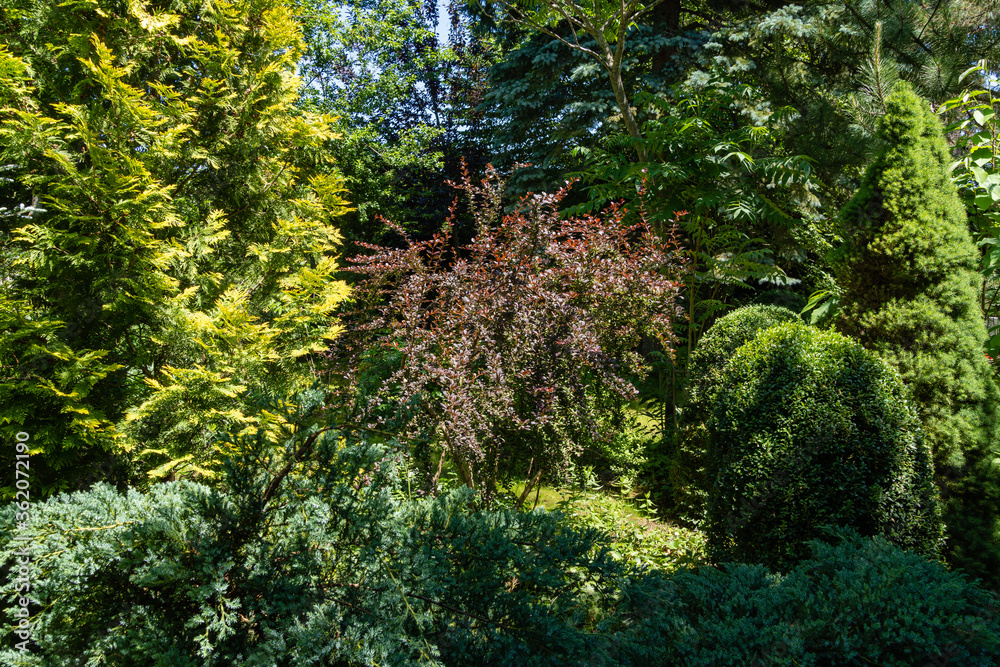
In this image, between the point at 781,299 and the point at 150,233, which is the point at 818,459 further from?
the point at 781,299

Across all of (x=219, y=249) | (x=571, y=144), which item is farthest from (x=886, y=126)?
(x=571, y=144)

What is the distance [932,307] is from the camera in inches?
135

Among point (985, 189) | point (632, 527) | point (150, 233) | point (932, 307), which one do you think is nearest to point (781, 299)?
point (985, 189)

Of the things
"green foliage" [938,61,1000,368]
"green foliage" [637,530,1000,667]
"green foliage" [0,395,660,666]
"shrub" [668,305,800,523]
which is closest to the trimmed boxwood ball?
"green foliage" [637,530,1000,667]

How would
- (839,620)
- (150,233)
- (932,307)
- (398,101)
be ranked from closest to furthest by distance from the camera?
(839,620)
(932,307)
(150,233)
(398,101)

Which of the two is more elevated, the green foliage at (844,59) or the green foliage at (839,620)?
the green foliage at (844,59)

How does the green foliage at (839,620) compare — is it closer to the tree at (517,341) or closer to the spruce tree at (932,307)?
the spruce tree at (932,307)

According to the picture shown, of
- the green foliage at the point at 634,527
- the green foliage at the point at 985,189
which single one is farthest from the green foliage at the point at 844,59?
the green foliage at the point at 634,527

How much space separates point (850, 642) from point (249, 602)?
235 centimetres

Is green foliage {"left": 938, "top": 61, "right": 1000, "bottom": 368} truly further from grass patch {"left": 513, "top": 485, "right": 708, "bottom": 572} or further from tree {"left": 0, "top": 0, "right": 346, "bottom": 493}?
tree {"left": 0, "top": 0, "right": 346, "bottom": 493}

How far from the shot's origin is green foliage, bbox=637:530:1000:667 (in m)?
1.98

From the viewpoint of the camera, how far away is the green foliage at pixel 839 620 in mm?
1983

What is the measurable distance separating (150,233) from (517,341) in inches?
122

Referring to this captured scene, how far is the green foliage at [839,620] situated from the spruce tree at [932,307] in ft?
3.93
